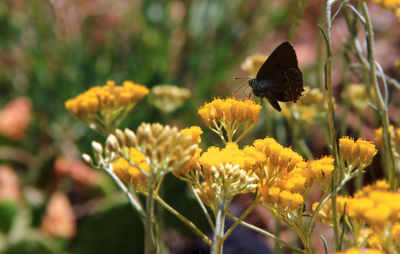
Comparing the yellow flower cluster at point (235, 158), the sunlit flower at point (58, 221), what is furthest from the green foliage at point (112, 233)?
the yellow flower cluster at point (235, 158)

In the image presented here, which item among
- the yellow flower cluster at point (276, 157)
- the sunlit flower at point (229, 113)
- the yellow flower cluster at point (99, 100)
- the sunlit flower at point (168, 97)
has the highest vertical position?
the sunlit flower at point (168, 97)

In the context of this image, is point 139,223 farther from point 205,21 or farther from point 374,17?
point 374,17

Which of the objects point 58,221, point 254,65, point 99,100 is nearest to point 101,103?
point 99,100

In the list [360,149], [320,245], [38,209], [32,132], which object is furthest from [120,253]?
[360,149]

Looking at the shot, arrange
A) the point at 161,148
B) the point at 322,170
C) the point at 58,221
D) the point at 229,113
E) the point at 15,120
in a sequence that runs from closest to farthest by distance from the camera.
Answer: the point at 161,148 → the point at 322,170 → the point at 229,113 → the point at 58,221 → the point at 15,120

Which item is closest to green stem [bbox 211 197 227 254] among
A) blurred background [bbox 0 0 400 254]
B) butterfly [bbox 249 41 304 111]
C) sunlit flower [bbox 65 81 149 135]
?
butterfly [bbox 249 41 304 111]

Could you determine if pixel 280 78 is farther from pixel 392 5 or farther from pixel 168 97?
pixel 168 97

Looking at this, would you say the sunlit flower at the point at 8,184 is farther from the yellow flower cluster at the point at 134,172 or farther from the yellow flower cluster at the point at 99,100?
the yellow flower cluster at the point at 134,172
